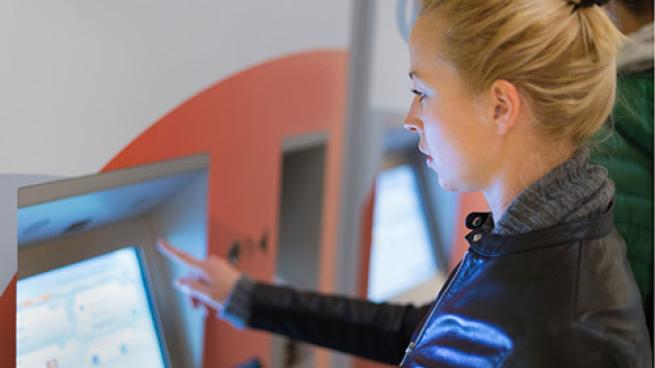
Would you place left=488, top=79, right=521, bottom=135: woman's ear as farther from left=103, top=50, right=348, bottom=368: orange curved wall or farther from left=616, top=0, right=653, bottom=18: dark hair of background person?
left=103, top=50, right=348, bottom=368: orange curved wall

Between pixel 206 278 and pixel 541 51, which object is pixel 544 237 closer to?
pixel 541 51

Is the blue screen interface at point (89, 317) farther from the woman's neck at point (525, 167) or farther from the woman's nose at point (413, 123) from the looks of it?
the woman's neck at point (525, 167)

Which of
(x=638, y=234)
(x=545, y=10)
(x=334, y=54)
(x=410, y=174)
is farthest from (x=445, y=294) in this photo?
(x=410, y=174)

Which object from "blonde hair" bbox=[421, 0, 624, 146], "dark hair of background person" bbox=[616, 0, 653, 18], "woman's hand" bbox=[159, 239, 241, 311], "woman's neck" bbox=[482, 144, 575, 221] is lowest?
"woman's hand" bbox=[159, 239, 241, 311]

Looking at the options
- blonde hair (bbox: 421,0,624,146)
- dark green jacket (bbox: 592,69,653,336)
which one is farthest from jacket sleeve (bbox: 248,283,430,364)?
blonde hair (bbox: 421,0,624,146)

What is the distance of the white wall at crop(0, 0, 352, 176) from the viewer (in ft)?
3.92

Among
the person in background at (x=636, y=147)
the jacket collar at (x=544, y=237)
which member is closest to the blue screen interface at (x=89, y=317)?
the jacket collar at (x=544, y=237)

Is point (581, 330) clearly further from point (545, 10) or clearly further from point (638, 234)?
point (638, 234)

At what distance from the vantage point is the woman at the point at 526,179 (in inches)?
41.9

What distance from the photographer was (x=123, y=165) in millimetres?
1425

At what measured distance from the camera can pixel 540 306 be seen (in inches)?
41.8

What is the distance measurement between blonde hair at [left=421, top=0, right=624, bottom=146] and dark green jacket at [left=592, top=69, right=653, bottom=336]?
313mm

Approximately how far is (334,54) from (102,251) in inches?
32.7

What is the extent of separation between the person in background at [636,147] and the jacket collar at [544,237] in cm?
31
